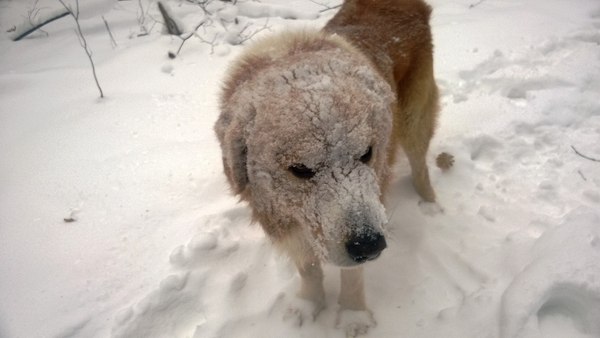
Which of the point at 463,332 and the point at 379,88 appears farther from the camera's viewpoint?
the point at 463,332

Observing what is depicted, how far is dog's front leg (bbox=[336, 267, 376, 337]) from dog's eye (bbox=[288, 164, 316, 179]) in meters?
0.85

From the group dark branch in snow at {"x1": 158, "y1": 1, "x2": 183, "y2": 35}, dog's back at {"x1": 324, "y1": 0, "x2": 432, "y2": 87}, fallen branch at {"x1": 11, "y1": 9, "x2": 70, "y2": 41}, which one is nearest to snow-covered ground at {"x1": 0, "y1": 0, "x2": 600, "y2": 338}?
dark branch in snow at {"x1": 158, "y1": 1, "x2": 183, "y2": 35}

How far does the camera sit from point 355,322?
7.50 ft

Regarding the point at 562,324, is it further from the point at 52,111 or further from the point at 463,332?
the point at 52,111

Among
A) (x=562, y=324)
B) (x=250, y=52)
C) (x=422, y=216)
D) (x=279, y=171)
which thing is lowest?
(x=422, y=216)

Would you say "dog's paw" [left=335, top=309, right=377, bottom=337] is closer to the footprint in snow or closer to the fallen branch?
the footprint in snow

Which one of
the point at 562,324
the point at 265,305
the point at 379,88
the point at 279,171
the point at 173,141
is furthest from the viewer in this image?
the point at 173,141

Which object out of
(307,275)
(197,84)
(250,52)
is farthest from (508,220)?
(197,84)

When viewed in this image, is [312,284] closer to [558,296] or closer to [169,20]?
[558,296]

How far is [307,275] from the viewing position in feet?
7.54

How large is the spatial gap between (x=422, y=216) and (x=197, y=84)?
2.95 m

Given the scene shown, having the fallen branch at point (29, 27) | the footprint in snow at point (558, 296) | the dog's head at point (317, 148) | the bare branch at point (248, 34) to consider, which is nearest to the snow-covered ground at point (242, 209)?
the footprint in snow at point (558, 296)

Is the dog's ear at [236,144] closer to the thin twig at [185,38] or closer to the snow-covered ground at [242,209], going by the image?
the snow-covered ground at [242,209]

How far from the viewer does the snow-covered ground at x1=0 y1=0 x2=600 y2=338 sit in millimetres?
2287
